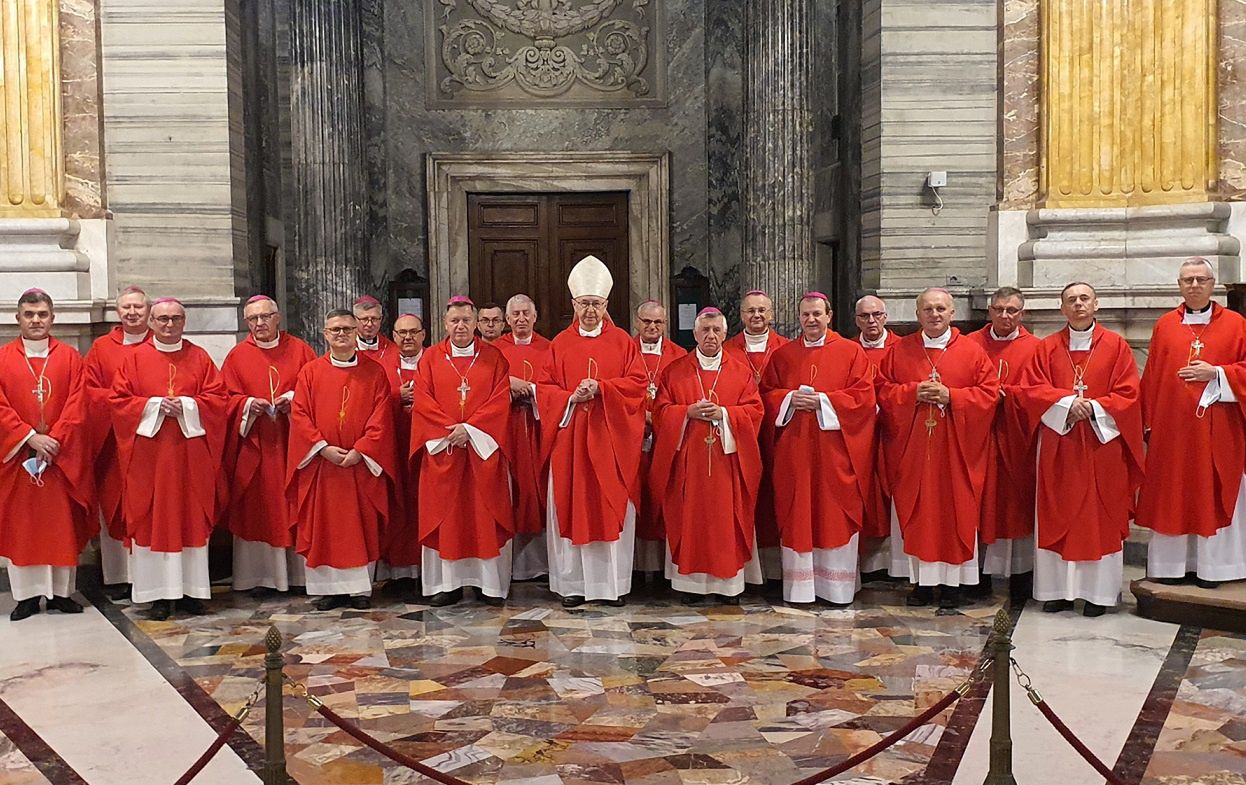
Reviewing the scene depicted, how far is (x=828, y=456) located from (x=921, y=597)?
2.96 ft

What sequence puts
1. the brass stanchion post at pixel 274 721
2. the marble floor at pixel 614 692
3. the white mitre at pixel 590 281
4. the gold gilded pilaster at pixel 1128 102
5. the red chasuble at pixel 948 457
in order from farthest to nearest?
the gold gilded pilaster at pixel 1128 102, the white mitre at pixel 590 281, the red chasuble at pixel 948 457, the marble floor at pixel 614 692, the brass stanchion post at pixel 274 721

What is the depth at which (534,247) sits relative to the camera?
14.2 m

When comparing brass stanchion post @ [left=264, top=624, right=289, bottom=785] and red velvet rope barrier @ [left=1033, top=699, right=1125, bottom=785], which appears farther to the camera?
red velvet rope barrier @ [left=1033, top=699, right=1125, bottom=785]

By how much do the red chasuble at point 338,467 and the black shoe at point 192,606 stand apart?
0.59 meters

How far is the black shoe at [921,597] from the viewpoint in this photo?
728 cm

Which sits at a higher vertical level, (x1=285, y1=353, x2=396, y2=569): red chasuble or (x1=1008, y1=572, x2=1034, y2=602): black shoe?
(x1=285, y1=353, x2=396, y2=569): red chasuble

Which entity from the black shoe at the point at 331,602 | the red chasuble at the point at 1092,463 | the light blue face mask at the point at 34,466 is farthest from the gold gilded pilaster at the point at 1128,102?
the light blue face mask at the point at 34,466

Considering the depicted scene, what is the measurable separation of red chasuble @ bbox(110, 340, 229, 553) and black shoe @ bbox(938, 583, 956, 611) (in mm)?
3946

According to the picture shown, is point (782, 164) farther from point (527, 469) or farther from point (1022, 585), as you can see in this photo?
point (1022, 585)

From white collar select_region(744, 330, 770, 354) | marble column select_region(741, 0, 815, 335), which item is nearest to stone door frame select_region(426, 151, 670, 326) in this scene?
marble column select_region(741, 0, 815, 335)

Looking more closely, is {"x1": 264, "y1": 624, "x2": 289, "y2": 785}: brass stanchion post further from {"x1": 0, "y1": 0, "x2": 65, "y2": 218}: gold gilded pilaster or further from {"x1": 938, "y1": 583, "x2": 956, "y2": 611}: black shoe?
{"x1": 0, "y1": 0, "x2": 65, "y2": 218}: gold gilded pilaster

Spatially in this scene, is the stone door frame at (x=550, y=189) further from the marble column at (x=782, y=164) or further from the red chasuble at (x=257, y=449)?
the red chasuble at (x=257, y=449)

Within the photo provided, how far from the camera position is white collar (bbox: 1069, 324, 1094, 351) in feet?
23.4

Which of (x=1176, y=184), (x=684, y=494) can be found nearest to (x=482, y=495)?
(x=684, y=494)
